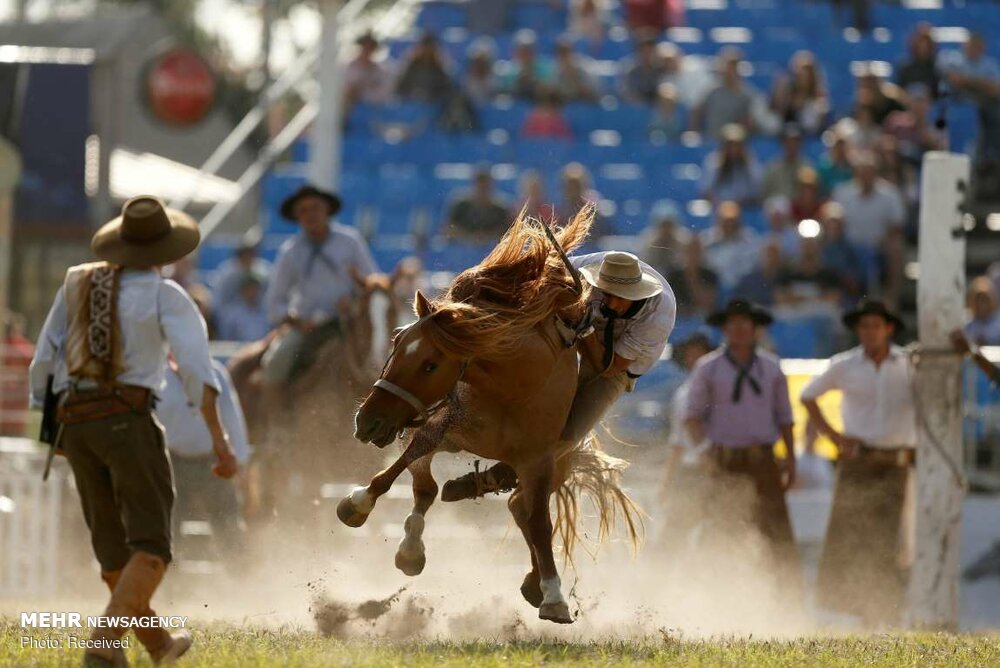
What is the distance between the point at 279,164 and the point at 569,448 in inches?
650

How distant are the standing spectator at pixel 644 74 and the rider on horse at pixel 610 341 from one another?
1062cm

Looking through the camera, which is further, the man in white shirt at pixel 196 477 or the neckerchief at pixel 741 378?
the neckerchief at pixel 741 378

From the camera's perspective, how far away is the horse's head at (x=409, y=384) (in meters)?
7.49

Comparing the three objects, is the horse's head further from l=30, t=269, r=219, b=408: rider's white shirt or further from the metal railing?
the metal railing

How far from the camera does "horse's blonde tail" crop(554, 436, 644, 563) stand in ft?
30.4

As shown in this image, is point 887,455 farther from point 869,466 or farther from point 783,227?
point 783,227

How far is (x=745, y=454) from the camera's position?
1179 centimetres

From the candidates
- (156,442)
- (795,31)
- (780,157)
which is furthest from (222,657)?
(795,31)

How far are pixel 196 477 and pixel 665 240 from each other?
514cm

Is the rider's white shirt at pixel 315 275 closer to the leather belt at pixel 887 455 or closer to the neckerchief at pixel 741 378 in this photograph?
the neckerchief at pixel 741 378

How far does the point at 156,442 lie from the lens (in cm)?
716

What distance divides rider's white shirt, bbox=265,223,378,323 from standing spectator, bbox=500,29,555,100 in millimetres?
6852

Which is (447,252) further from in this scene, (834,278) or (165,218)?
(165,218)

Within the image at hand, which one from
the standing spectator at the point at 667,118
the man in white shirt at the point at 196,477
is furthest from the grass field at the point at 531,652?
the standing spectator at the point at 667,118
